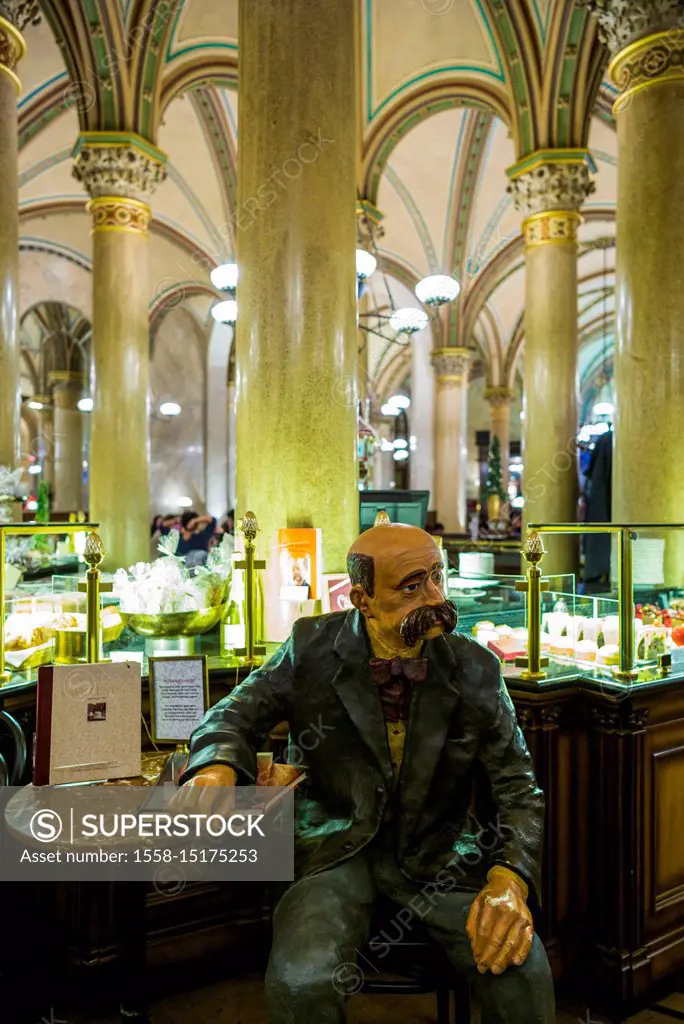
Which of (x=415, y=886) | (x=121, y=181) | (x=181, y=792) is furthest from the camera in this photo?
(x=121, y=181)

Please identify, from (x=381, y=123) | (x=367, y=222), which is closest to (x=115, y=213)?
(x=367, y=222)

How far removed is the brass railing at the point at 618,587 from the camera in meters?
3.10

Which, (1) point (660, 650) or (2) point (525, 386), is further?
(2) point (525, 386)

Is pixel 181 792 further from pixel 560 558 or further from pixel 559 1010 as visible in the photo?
pixel 560 558

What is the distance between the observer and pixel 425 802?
6.61ft

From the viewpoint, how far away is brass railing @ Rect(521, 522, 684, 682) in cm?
310

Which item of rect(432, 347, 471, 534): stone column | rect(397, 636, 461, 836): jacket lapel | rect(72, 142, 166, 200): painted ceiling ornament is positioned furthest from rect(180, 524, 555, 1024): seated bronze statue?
rect(432, 347, 471, 534): stone column

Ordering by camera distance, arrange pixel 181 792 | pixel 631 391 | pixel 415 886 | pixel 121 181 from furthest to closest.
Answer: pixel 121 181
pixel 631 391
pixel 415 886
pixel 181 792

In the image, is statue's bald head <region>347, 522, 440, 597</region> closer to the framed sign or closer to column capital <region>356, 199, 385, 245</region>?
the framed sign

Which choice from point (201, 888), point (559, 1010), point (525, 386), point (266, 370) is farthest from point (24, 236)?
point (559, 1010)

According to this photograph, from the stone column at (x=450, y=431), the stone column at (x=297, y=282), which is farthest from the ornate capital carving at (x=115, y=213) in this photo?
the stone column at (x=450, y=431)

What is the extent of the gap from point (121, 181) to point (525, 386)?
5396 millimetres

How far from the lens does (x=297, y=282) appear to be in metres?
3.99

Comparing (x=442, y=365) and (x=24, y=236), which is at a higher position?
(x=24, y=236)
